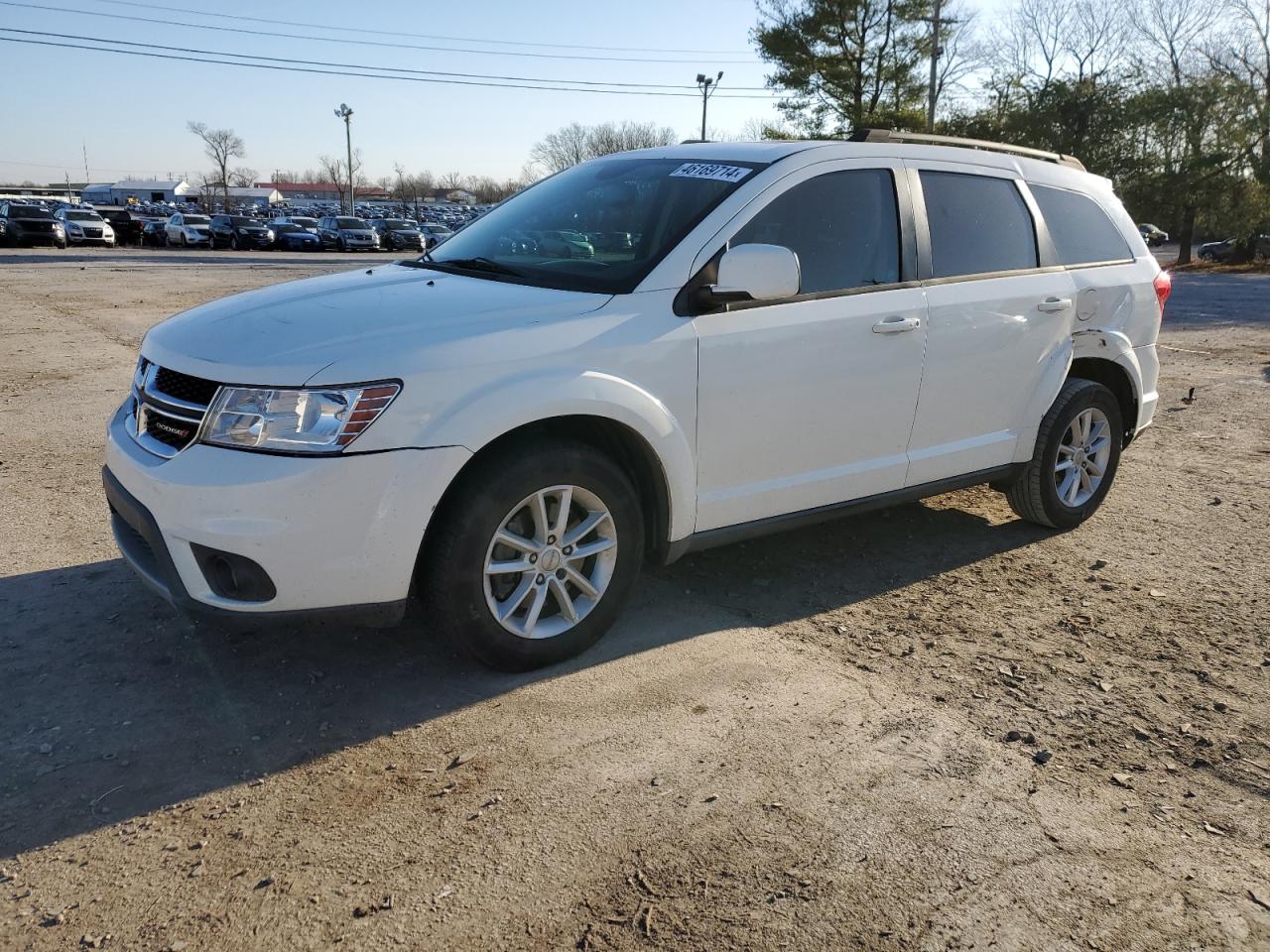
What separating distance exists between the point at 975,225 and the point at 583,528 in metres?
2.52

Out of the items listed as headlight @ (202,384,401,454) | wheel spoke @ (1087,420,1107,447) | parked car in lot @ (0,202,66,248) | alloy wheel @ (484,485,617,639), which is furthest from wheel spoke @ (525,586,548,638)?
parked car in lot @ (0,202,66,248)

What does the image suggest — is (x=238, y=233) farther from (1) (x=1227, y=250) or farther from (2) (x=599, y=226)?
(2) (x=599, y=226)

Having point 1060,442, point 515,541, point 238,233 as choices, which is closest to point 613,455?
point 515,541

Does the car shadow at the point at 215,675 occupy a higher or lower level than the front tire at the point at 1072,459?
lower

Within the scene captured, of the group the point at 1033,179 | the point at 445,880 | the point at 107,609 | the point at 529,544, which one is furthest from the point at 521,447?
the point at 1033,179

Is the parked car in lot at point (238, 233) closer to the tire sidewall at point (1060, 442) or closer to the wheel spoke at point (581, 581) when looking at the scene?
the tire sidewall at point (1060, 442)

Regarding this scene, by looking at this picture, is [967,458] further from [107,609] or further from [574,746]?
[107,609]

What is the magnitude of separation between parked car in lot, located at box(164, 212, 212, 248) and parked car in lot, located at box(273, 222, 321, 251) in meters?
2.91

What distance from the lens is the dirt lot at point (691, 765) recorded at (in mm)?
2455

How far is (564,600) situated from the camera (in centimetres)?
362

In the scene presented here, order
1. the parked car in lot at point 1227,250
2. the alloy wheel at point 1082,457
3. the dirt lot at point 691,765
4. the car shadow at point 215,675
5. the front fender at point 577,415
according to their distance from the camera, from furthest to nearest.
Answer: the parked car in lot at point 1227,250
the alloy wheel at point 1082,457
the front fender at point 577,415
the car shadow at point 215,675
the dirt lot at point 691,765

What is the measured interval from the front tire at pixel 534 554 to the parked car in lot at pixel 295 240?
39.8 meters

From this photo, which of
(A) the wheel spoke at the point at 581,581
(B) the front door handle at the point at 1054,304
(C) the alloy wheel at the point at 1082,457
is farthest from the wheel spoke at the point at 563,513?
(C) the alloy wheel at the point at 1082,457

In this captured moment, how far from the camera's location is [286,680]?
353 cm
